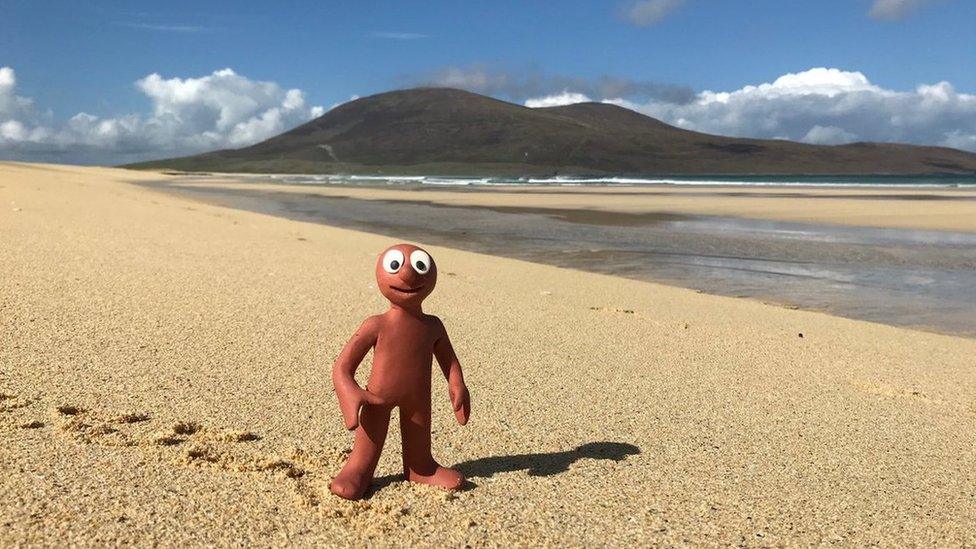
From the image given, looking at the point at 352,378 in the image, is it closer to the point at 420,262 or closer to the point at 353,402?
the point at 353,402

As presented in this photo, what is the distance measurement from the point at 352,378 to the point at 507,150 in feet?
407

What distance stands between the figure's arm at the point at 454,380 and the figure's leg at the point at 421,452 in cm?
12

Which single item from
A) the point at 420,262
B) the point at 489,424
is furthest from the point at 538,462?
the point at 420,262

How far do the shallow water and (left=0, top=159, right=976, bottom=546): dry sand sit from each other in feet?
7.18

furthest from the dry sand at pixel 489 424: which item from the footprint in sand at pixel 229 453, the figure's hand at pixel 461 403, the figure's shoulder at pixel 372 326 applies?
the figure's shoulder at pixel 372 326

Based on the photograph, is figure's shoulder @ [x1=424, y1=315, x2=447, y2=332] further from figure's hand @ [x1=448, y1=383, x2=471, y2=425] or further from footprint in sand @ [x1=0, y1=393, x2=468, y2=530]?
footprint in sand @ [x1=0, y1=393, x2=468, y2=530]

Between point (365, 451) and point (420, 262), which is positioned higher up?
point (420, 262)

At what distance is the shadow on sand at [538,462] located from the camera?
2.98 meters

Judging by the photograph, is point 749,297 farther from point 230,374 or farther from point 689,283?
point 230,374

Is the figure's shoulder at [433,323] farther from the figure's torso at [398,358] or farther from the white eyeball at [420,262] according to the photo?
the white eyeball at [420,262]

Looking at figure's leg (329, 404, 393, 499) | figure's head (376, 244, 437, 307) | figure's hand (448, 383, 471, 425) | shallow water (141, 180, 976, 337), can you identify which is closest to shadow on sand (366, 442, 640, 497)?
figure's leg (329, 404, 393, 499)

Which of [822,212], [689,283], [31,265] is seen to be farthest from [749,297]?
[822,212]

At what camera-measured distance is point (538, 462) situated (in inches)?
124

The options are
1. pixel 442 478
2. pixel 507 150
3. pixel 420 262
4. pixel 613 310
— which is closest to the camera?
pixel 420 262
